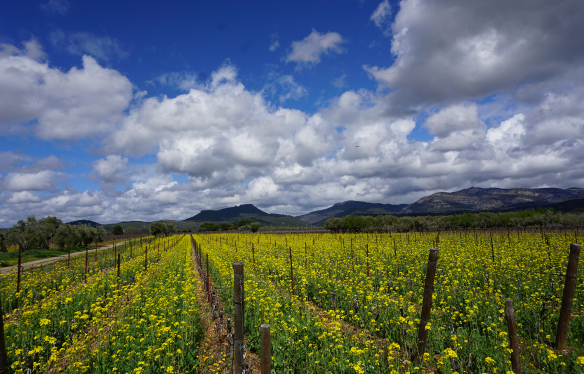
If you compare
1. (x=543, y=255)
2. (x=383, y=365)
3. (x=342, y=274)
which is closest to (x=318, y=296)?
(x=342, y=274)

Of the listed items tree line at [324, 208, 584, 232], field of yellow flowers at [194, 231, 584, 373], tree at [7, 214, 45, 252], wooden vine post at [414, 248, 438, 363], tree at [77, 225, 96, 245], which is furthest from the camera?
tree line at [324, 208, 584, 232]

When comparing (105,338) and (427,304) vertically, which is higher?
(427,304)

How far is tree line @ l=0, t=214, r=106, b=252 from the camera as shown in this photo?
43.3 metres

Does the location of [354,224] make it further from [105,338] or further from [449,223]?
[105,338]

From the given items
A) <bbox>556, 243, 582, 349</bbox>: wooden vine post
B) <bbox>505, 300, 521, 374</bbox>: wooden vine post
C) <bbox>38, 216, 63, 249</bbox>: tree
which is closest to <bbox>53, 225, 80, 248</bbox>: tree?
<bbox>38, 216, 63, 249</bbox>: tree

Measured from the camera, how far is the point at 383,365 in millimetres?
5309

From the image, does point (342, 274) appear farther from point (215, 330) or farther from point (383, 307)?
point (215, 330)

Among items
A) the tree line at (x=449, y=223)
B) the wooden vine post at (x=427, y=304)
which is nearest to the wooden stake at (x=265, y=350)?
the wooden vine post at (x=427, y=304)

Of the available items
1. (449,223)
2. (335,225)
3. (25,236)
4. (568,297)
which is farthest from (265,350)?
(449,223)

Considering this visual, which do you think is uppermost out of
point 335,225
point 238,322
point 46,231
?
point 46,231

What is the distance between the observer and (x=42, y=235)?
151ft

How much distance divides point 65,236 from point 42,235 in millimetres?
3194

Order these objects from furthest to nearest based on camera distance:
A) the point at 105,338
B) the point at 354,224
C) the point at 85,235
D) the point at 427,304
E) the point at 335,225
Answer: the point at 335,225, the point at 354,224, the point at 85,235, the point at 105,338, the point at 427,304

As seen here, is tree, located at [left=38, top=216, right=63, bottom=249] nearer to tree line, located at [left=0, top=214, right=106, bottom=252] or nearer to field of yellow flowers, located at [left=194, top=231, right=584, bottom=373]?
tree line, located at [left=0, top=214, right=106, bottom=252]
